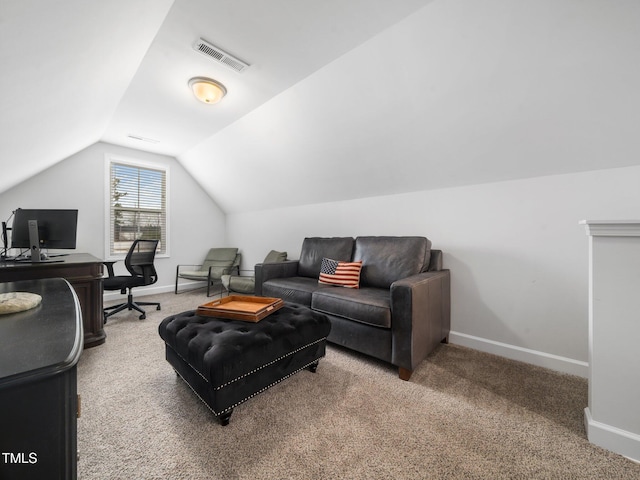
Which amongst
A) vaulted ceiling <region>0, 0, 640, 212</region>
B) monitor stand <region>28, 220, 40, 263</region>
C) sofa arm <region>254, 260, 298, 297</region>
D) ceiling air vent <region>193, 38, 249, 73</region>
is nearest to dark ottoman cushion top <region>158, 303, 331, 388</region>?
sofa arm <region>254, 260, 298, 297</region>

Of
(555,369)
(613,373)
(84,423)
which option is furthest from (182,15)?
(555,369)

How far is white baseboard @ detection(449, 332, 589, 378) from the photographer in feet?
6.31

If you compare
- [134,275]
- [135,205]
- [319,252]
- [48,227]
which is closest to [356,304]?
[319,252]

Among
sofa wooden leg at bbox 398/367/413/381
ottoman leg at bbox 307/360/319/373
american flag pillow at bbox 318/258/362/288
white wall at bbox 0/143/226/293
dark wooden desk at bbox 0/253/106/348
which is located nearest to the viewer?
sofa wooden leg at bbox 398/367/413/381

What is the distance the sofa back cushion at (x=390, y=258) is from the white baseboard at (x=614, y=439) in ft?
4.45

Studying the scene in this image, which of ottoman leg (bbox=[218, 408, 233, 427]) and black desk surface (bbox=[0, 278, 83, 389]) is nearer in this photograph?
black desk surface (bbox=[0, 278, 83, 389])

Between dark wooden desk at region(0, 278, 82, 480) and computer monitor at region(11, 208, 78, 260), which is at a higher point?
computer monitor at region(11, 208, 78, 260)

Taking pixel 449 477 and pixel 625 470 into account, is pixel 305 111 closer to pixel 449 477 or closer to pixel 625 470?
pixel 449 477

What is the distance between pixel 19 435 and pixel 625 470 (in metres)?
2.15

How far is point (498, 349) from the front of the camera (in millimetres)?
2258

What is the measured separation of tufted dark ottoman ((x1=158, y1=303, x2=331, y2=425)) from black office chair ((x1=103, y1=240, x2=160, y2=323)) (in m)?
1.92

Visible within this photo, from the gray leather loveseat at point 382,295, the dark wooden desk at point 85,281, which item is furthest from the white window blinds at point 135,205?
the gray leather loveseat at point 382,295

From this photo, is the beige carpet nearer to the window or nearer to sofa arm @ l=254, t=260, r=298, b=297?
sofa arm @ l=254, t=260, r=298, b=297

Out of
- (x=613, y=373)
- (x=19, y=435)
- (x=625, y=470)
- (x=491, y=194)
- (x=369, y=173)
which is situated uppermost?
(x=369, y=173)
